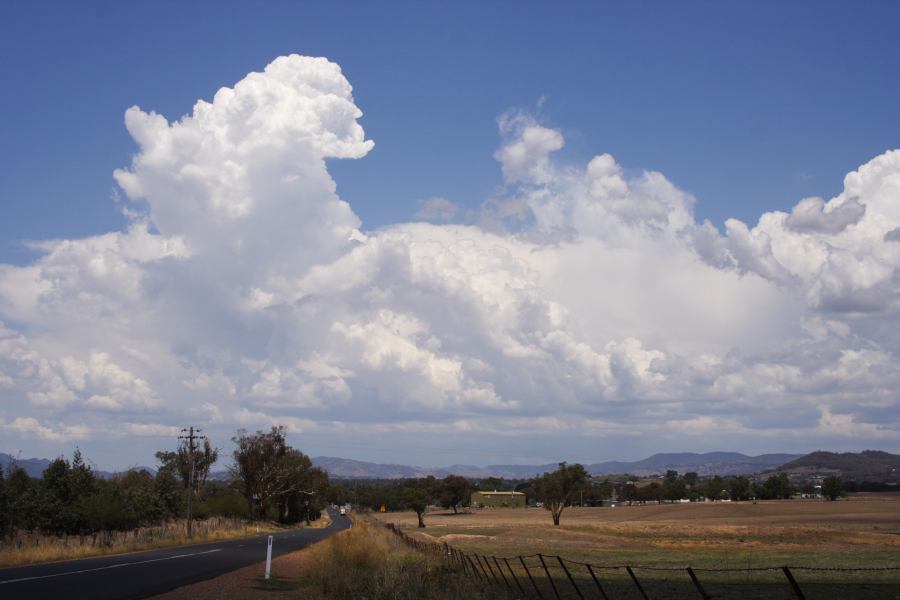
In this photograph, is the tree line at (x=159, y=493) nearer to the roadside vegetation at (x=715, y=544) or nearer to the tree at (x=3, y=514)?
the tree at (x=3, y=514)

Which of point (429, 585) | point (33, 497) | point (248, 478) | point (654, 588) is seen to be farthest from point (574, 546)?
point (248, 478)

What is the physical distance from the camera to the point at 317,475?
120500 millimetres

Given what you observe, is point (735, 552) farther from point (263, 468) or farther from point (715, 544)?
point (263, 468)

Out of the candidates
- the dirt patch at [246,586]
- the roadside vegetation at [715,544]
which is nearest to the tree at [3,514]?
the dirt patch at [246,586]

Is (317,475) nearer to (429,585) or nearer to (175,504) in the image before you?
(175,504)

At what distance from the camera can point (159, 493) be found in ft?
262

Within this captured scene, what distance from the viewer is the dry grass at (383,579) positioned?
20.5 meters

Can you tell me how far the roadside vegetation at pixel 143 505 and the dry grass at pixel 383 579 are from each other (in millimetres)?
13315

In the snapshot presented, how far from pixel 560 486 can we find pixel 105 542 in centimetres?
7342

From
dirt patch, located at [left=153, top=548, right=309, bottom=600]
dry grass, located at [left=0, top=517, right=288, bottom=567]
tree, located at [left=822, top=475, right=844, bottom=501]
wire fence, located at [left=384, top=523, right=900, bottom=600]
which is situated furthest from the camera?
tree, located at [left=822, top=475, right=844, bottom=501]

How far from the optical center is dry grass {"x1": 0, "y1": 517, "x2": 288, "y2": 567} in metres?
33.5

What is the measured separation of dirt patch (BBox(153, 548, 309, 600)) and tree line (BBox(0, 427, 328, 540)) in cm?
1803

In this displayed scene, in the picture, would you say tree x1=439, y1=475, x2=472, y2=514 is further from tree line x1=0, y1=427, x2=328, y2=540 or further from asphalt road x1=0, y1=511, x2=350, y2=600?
asphalt road x1=0, y1=511, x2=350, y2=600

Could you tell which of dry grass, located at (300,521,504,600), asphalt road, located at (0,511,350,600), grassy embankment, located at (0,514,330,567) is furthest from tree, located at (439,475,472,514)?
dry grass, located at (300,521,504,600)
